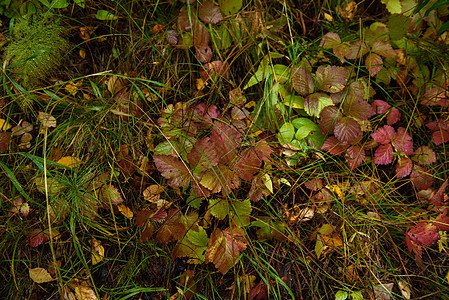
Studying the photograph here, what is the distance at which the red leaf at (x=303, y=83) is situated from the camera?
1488 mm

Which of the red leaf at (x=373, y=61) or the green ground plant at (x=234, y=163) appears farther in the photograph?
the red leaf at (x=373, y=61)

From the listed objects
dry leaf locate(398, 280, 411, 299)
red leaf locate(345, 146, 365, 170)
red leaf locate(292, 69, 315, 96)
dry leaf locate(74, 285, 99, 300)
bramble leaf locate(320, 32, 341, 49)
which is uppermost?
bramble leaf locate(320, 32, 341, 49)

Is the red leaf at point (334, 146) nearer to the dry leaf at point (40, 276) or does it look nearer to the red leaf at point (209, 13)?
the red leaf at point (209, 13)

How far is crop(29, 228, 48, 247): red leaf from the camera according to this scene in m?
1.42

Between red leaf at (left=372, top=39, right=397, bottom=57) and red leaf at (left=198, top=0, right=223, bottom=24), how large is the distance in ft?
2.83

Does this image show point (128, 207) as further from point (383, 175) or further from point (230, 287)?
point (383, 175)

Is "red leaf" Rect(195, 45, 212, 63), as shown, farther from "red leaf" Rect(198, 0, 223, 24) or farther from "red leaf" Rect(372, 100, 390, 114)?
"red leaf" Rect(372, 100, 390, 114)

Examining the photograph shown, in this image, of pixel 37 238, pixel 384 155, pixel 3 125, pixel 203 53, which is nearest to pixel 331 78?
pixel 384 155

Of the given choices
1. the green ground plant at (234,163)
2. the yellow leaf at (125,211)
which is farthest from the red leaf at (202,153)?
the yellow leaf at (125,211)

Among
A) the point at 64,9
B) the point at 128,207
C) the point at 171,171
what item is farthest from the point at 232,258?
the point at 64,9

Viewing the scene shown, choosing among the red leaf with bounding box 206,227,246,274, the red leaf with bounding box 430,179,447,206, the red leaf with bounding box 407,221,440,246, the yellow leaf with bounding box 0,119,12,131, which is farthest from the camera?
the yellow leaf with bounding box 0,119,12,131

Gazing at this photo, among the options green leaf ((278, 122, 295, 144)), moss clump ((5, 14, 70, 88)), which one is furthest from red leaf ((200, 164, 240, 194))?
moss clump ((5, 14, 70, 88))

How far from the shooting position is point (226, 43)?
1618mm

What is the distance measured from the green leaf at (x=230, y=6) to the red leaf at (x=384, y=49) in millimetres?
776
